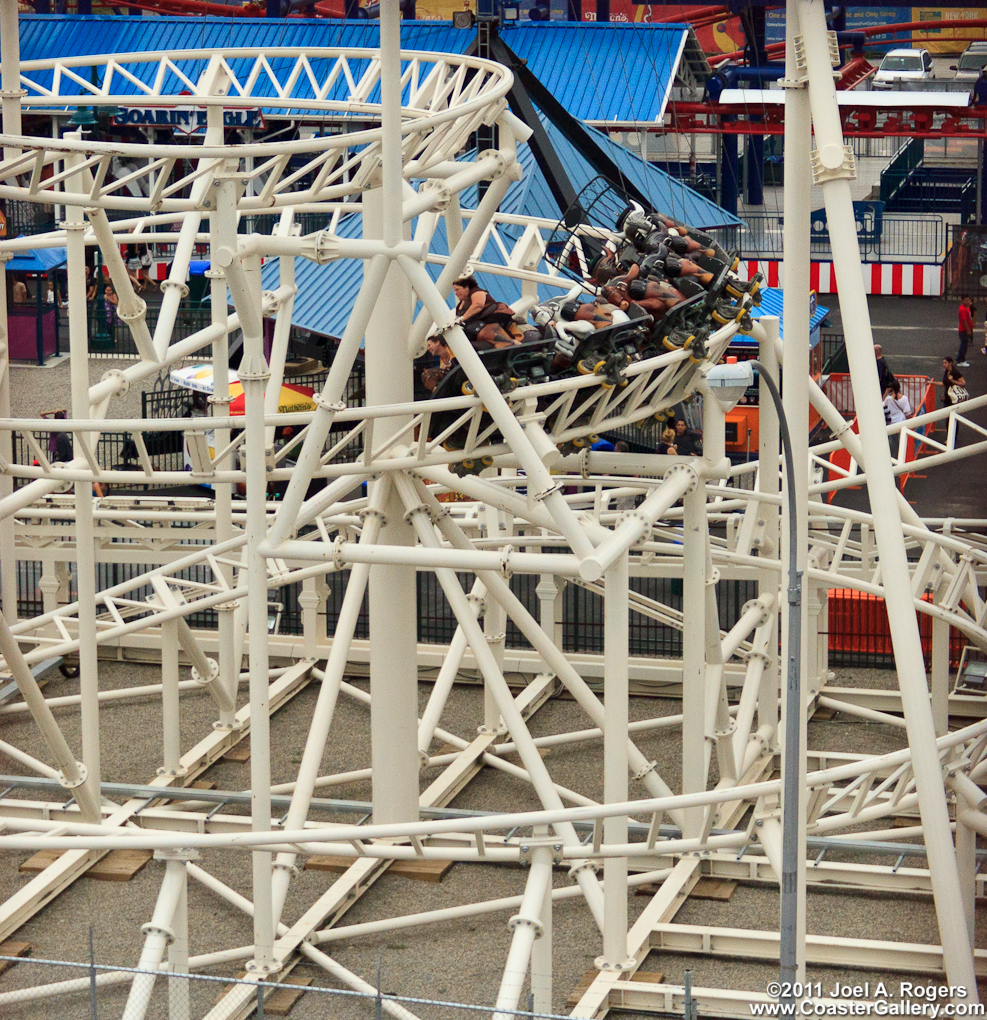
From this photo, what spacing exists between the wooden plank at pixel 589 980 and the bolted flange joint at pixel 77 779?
5.77m

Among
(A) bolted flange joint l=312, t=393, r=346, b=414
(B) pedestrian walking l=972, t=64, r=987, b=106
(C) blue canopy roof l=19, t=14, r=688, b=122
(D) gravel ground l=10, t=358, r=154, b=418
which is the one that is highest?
(C) blue canopy roof l=19, t=14, r=688, b=122

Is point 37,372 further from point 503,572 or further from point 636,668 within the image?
point 503,572

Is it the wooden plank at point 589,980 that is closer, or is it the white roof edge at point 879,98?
the wooden plank at point 589,980

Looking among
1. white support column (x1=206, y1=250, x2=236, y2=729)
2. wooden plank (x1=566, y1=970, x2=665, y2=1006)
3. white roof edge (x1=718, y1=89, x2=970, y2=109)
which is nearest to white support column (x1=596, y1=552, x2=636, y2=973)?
wooden plank (x1=566, y1=970, x2=665, y2=1006)

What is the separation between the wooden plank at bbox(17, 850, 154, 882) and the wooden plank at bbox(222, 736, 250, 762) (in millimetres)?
2708

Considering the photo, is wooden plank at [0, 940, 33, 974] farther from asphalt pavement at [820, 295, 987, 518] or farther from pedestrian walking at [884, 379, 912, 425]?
pedestrian walking at [884, 379, 912, 425]

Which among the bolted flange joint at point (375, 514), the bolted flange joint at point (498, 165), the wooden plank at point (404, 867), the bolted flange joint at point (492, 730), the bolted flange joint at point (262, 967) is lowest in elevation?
the bolted flange joint at point (262, 967)

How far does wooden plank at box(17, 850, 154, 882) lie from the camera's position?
731 inches

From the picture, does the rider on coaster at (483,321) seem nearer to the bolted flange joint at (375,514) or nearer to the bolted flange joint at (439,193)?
the bolted flange joint at (439,193)

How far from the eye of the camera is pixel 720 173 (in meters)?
47.4

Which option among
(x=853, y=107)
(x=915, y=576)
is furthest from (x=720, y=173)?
(x=915, y=576)

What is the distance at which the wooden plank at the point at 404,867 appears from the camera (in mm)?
18625

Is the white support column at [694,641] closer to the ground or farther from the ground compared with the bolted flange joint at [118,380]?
closer to the ground

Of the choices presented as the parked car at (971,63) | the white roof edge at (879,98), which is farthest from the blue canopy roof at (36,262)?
the parked car at (971,63)
